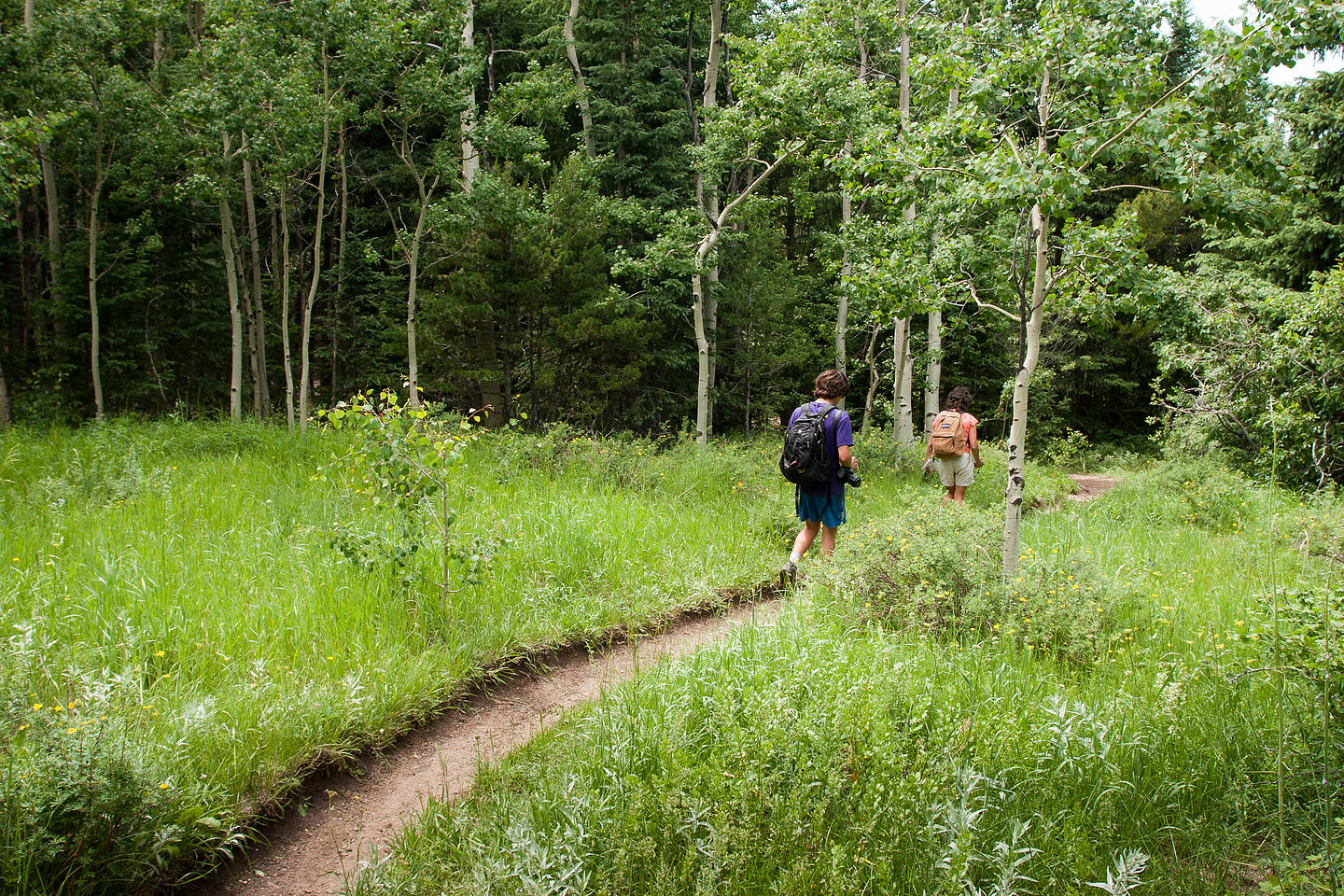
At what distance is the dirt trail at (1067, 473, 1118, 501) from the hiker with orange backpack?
5.39 m

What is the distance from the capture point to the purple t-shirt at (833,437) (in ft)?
19.5

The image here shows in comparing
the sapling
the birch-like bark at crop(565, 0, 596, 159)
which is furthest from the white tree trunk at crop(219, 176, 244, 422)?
the sapling

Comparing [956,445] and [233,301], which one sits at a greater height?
[233,301]

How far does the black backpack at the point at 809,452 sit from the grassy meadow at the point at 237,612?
1.10 m

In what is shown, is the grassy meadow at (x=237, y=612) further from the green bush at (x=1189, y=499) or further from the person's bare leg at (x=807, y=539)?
the green bush at (x=1189, y=499)

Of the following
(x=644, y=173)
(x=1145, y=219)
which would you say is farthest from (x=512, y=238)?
(x=1145, y=219)

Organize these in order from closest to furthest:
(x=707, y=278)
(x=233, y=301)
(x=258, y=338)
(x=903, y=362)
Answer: (x=233, y=301), (x=903, y=362), (x=707, y=278), (x=258, y=338)

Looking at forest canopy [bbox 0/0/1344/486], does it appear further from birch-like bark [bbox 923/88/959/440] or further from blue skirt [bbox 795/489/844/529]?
blue skirt [bbox 795/489/844/529]

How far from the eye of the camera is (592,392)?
56.5 feet

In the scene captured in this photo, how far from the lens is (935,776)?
2672mm

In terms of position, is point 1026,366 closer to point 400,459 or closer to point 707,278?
point 400,459

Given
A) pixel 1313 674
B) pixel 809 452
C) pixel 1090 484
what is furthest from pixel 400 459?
pixel 1090 484

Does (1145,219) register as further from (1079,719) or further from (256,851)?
(256,851)

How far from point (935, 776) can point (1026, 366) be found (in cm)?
292
